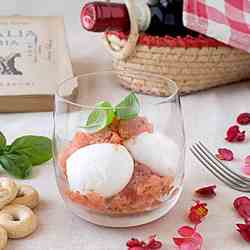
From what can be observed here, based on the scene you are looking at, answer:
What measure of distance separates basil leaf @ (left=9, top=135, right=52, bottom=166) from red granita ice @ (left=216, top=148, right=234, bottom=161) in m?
0.19

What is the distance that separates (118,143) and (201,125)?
294mm

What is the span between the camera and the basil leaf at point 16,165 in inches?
29.9

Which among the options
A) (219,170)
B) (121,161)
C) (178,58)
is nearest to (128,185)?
(121,161)

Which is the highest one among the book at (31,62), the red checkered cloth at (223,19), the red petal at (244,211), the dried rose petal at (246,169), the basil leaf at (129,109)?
the red checkered cloth at (223,19)

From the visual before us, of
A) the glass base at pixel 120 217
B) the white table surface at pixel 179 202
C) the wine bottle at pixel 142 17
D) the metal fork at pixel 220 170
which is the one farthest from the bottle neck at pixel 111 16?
the glass base at pixel 120 217

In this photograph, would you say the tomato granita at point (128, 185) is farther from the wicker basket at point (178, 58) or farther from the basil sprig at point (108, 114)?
the wicker basket at point (178, 58)

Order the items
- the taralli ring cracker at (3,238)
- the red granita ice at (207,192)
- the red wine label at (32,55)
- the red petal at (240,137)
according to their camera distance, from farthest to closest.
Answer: the red wine label at (32,55) → the red petal at (240,137) → the red granita ice at (207,192) → the taralli ring cracker at (3,238)

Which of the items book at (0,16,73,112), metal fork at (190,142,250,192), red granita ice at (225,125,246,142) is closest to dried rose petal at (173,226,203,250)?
metal fork at (190,142,250,192)

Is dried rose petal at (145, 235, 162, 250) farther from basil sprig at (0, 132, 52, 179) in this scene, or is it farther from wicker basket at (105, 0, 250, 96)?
wicker basket at (105, 0, 250, 96)

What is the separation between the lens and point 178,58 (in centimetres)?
98

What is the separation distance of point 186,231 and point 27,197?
6.1 inches

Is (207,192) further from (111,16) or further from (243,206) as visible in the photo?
(111,16)

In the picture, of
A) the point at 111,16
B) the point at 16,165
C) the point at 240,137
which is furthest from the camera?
the point at 111,16

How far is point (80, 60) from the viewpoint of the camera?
1151 millimetres
